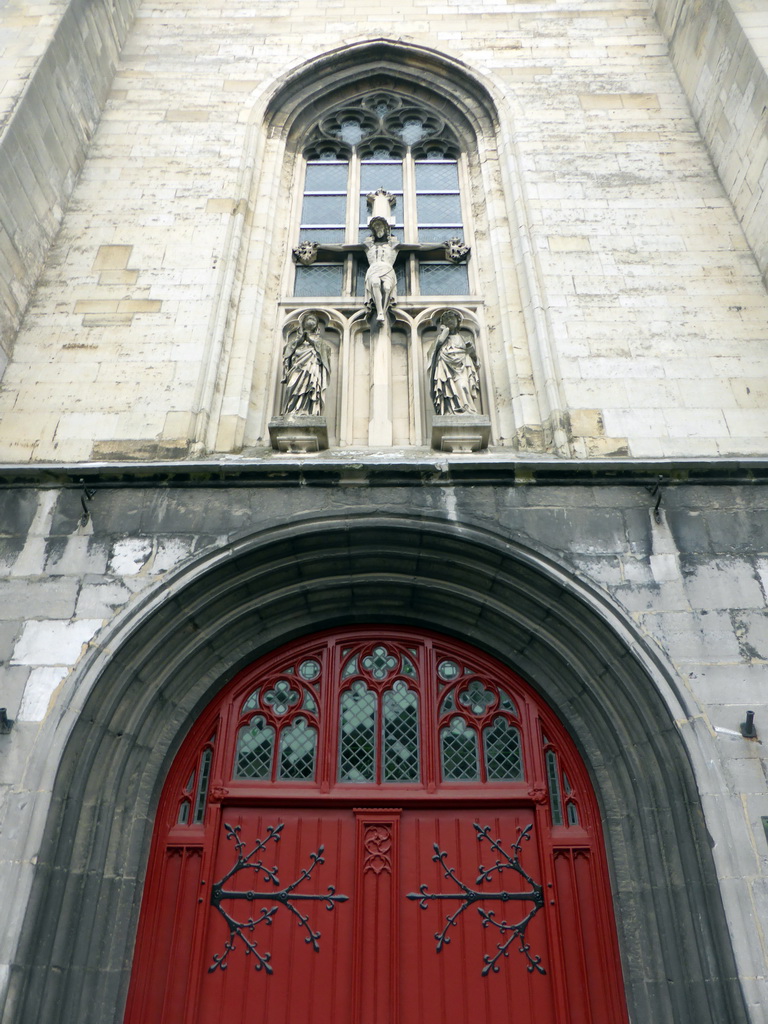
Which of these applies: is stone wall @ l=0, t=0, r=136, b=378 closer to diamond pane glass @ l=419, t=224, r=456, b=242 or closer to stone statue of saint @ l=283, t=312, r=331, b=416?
stone statue of saint @ l=283, t=312, r=331, b=416

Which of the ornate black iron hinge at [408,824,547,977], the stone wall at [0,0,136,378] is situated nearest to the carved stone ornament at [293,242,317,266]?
the stone wall at [0,0,136,378]

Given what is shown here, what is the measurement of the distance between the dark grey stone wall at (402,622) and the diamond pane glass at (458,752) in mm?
563

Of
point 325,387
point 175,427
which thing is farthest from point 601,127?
point 175,427

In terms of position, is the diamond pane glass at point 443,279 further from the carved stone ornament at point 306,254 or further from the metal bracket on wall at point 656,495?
the metal bracket on wall at point 656,495

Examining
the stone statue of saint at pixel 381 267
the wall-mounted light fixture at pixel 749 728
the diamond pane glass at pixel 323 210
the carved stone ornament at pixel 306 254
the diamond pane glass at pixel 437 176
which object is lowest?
the wall-mounted light fixture at pixel 749 728

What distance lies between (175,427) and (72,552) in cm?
130

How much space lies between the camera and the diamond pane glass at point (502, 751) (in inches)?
210

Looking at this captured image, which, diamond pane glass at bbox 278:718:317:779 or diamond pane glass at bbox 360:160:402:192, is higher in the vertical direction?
diamond pane glass at bbox 360:160:402:192

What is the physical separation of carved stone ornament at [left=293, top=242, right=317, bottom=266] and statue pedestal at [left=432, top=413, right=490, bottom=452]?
8.62ft

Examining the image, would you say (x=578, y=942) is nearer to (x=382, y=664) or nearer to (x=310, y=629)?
(x=382, y=664)

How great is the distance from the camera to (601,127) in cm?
832

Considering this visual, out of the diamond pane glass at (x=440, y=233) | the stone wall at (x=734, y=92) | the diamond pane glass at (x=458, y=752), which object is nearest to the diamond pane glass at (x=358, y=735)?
the diamond pane glass at (x=458, y=752)

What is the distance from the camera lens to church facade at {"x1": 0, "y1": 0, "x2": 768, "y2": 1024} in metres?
4.58

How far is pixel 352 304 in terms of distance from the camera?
7426 mm
